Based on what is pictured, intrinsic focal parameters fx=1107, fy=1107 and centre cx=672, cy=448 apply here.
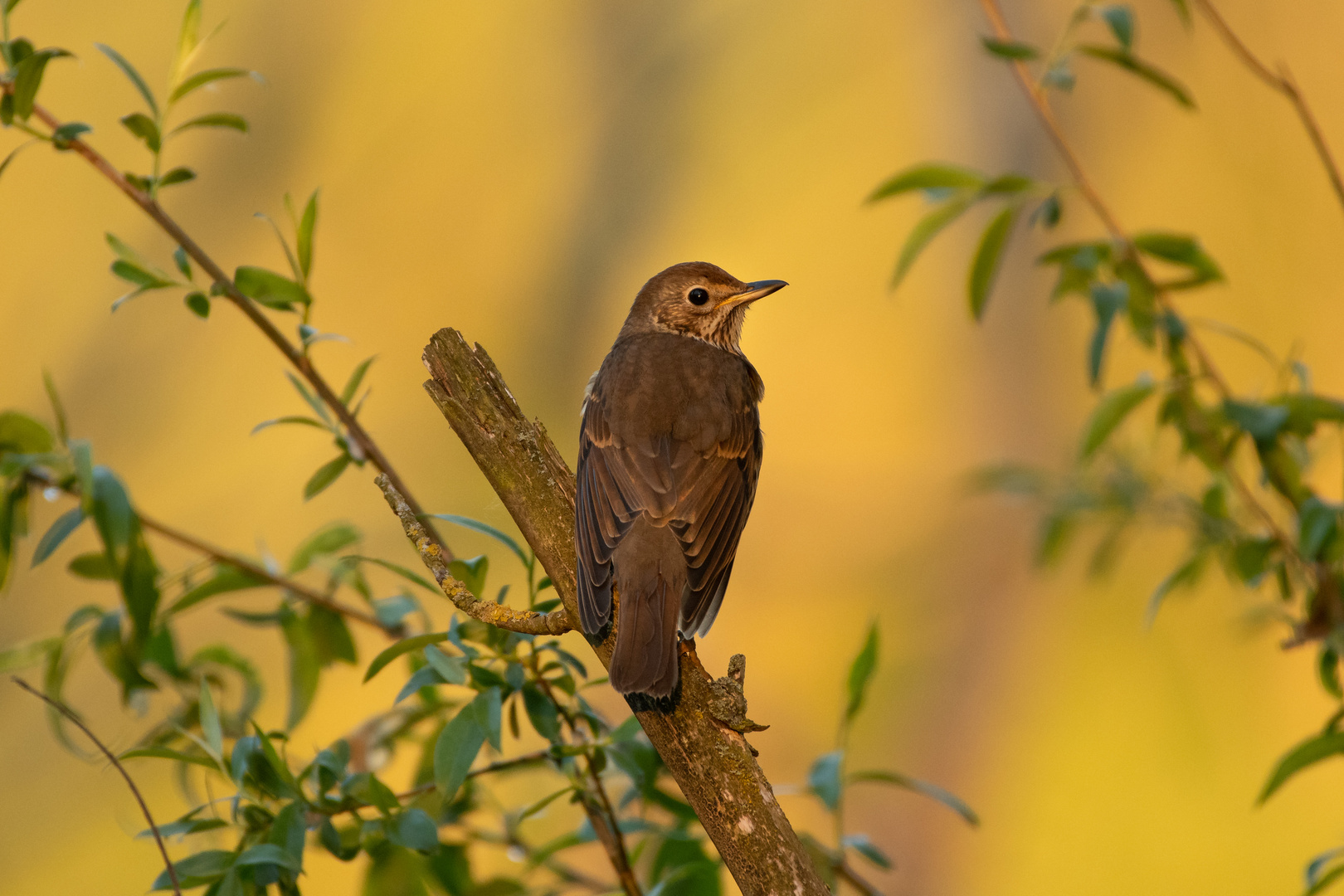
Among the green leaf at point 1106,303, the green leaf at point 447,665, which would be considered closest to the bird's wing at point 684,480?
the green leaf at point 447,665

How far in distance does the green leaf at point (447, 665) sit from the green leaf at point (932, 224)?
1.31 meters

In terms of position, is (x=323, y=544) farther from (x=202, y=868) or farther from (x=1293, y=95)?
(x=1293, y=95)

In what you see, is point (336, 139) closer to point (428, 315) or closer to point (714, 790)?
point (428, 315)

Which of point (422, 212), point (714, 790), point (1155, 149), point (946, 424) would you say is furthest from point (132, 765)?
point (1155, 149)

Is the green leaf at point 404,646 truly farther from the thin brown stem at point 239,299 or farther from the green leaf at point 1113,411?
the green leaf at point 1113,411

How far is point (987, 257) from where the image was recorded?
2629 mm

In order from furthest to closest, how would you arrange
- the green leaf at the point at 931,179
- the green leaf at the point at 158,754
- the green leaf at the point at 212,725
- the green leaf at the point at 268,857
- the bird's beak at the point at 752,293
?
the bird's beak at the point at 752,293
the green leaf at the point at 931,179
the green leaf at the point at 212,725
the green leaf at the point at 158,754
the green leaf at the point at 268,857

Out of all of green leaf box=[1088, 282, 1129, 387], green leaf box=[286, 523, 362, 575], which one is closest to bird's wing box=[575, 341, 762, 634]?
green leaf box=[286, 523, 362, 575]

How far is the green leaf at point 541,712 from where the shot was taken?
2002mm

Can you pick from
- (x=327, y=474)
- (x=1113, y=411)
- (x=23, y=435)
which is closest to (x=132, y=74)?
(x=23, y=435)

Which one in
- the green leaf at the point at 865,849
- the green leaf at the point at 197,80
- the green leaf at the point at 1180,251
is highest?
the green leaf at the point at 1180,251

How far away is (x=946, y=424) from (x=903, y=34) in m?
3.19

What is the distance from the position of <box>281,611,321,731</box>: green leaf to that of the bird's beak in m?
1.69

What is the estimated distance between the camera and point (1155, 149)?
24.6 ft
